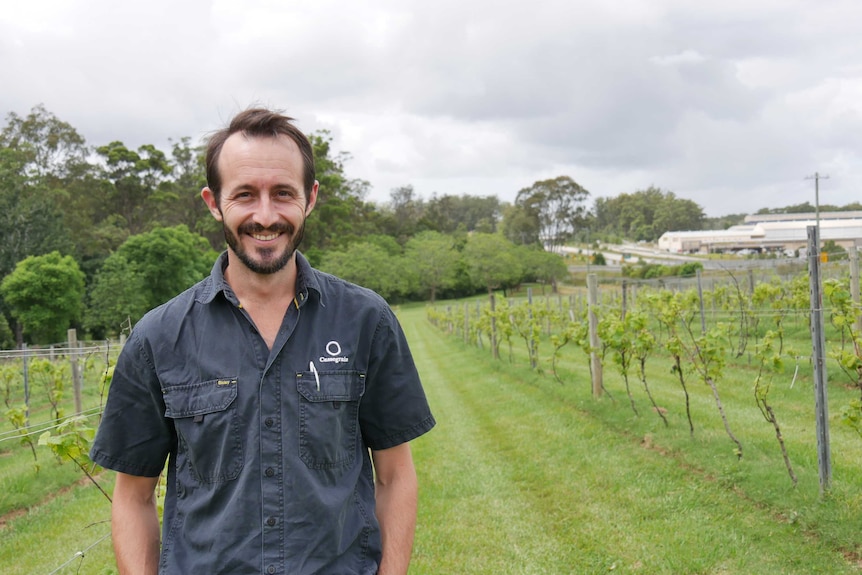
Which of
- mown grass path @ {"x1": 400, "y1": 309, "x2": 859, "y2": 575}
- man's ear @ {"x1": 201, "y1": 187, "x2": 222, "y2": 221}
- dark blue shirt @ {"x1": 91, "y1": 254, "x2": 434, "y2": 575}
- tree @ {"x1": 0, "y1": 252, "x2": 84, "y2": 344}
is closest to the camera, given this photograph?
dark blue shirt @ {"x1": 91, "y1": 254, "x2": 434, "y2": 575}

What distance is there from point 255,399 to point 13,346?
35.8 m

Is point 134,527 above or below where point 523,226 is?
below

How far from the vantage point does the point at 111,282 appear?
1404 inches

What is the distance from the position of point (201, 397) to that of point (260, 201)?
0.50 m

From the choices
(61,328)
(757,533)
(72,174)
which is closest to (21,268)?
(61,328)

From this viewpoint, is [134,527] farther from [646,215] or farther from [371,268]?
[646,215]

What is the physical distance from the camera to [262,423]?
5.56ft

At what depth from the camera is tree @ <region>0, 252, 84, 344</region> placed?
32.2 meters

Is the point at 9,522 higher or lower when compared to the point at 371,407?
lower

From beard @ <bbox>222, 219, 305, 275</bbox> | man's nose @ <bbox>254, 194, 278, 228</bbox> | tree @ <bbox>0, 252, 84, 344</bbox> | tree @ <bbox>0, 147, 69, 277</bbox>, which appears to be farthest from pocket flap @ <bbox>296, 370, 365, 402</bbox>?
tree @ <bbox>0, 147, 69, 277</bbox>

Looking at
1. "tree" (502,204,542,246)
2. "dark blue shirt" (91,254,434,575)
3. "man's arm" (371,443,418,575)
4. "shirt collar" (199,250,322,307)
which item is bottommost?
"man's arm" (371,443,418,575)

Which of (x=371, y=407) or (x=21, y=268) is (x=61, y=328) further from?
(x=371, y=407)

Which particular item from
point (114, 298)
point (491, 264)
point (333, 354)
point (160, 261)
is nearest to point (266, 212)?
point (333, 354)

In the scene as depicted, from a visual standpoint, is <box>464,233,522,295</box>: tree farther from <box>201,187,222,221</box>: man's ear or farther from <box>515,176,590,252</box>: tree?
<box>201,187,222,221</box>: man's ear
